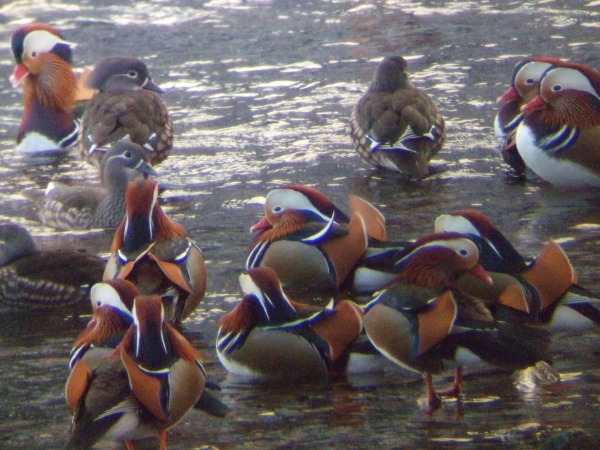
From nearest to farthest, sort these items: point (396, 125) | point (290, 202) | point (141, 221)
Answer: point (141, 221)
point (290, 202)
point (396, 125)

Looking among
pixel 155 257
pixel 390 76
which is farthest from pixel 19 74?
pixel 155 257

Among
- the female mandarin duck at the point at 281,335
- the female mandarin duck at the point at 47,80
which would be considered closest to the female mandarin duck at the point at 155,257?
the female mandarin duck at the point at 281,335

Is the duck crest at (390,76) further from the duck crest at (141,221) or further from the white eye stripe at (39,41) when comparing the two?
the white eye stripe at (39,41)

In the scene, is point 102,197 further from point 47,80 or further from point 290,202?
point 47,80

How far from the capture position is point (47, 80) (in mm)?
8891

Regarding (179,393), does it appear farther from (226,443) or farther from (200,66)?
(200,66)

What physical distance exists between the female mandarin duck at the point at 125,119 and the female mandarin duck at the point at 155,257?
220 cm

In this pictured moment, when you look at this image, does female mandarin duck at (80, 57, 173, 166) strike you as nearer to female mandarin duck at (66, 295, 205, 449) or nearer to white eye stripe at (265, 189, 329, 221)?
white eye stripe at (265, 189, 329, 221)

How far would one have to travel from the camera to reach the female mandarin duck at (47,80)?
8.54 m

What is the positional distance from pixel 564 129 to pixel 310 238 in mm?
2222

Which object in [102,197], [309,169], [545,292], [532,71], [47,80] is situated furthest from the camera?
[47,80]

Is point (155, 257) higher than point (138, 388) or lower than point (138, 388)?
lower

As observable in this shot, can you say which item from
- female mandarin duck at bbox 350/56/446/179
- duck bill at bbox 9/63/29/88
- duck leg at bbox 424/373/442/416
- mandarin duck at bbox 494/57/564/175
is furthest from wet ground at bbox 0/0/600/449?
duck bill at bbox 9/63/29/88

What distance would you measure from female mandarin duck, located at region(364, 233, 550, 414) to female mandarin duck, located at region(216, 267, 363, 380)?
147 mm
